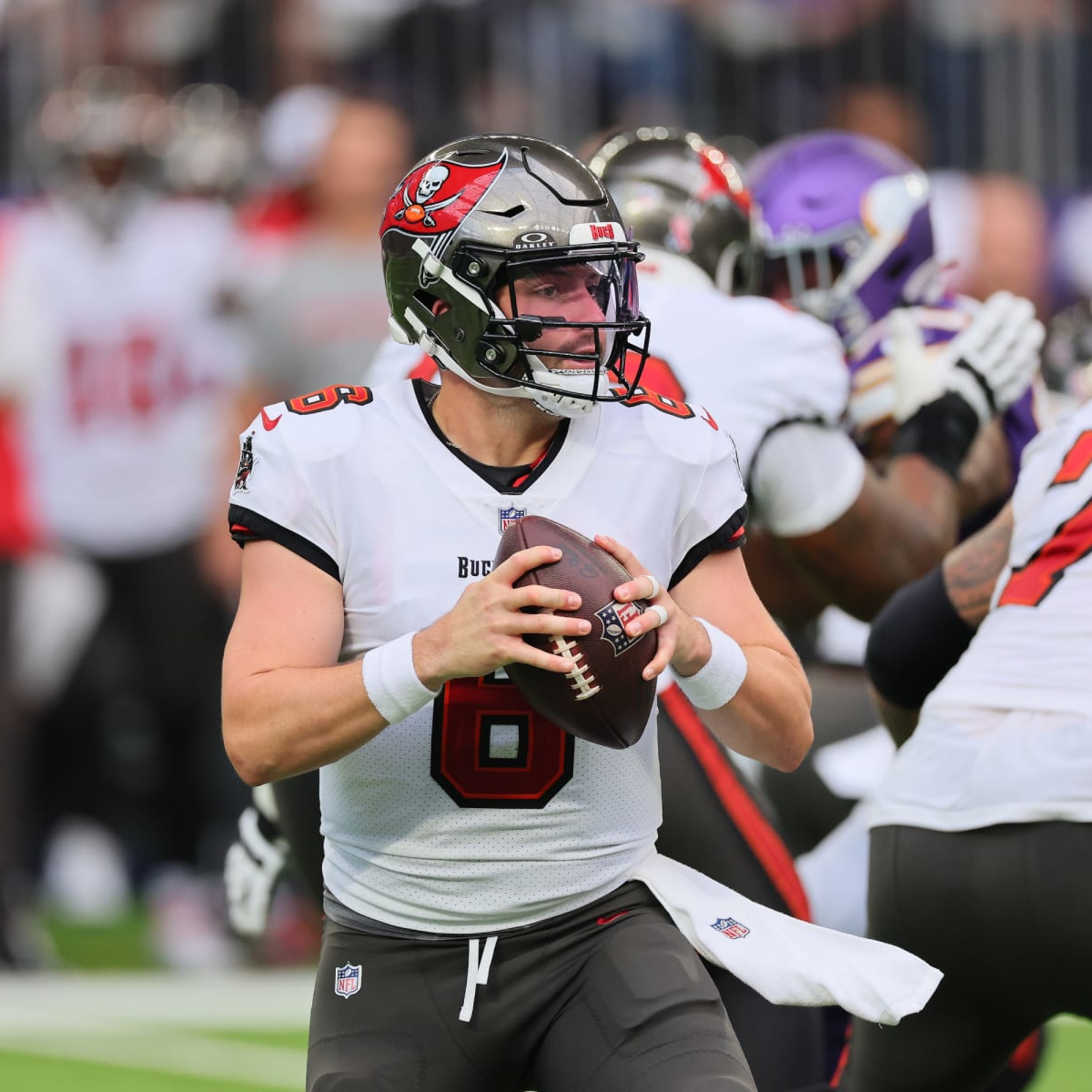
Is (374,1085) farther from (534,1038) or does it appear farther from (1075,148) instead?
(1075,148)

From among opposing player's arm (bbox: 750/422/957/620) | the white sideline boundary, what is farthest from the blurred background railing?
A: opposing player's arm (bbox: 750/422/957/620)

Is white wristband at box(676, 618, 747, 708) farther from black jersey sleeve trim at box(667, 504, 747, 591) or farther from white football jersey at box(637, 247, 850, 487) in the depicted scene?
white football jersey at box(637, 247, 850, 487)

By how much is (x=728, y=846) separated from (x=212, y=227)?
4.85 metres

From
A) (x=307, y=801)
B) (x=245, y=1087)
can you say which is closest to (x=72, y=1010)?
(x=245, y=1087)

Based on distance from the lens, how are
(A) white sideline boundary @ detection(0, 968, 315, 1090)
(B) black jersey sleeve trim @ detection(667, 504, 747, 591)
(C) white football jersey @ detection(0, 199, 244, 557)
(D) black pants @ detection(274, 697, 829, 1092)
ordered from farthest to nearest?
1. (C) white football jersey @ detection(0, 199, 244, 557)
2. (A) white sideline boundary @ detection(0, 968, 315, 1090)
3. (D) black pants @ detection(274, 697, 829, 1092)
4. (B) black jersey sleeve trim @ detection(667, 504, 747, 591)

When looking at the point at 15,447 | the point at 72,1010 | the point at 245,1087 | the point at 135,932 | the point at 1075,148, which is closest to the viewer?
the point at 245,1087

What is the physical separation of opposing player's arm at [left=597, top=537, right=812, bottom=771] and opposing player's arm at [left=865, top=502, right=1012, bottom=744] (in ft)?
2.00

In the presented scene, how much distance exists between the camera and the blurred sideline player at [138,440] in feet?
26.0

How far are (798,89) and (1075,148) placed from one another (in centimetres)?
111

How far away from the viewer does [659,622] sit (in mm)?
2830

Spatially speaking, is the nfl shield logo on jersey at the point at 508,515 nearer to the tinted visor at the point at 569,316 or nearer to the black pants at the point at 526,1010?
the tinted visor at the point at 569,316

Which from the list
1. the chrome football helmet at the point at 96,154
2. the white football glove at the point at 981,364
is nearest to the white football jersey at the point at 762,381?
the white football glove at the point at 981,364

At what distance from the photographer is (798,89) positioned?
346 inches

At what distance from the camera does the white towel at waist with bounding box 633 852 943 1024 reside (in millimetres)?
2977
